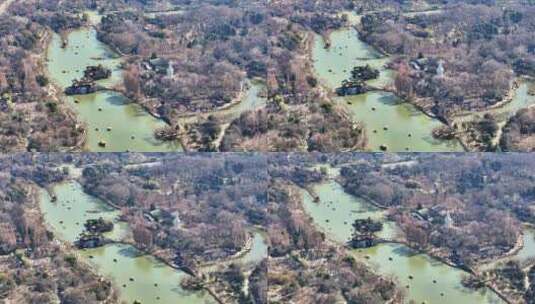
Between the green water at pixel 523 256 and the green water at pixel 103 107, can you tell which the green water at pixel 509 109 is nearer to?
the green water at pixel 523 256

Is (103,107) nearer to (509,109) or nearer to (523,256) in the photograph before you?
(509,109)

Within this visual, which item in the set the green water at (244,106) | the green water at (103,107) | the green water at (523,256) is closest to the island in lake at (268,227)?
the green water at (523,256)

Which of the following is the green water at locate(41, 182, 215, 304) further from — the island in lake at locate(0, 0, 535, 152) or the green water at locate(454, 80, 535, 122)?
the green water at locate(454, 80, 535, 122)

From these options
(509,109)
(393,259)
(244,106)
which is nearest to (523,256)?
(393,259)

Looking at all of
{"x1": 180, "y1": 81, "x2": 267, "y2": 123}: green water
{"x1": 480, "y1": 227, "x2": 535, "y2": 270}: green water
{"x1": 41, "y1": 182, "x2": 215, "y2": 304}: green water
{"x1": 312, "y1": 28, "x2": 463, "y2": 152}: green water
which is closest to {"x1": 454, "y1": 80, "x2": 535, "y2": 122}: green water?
{"x1": 312, "y1": 28, "x2": 463, "y2": 152}: green water

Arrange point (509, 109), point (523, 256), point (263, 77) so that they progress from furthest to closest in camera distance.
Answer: point (263, 77), point (509, 109), point (523, 256)

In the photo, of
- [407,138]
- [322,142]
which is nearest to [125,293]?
[322,142]
